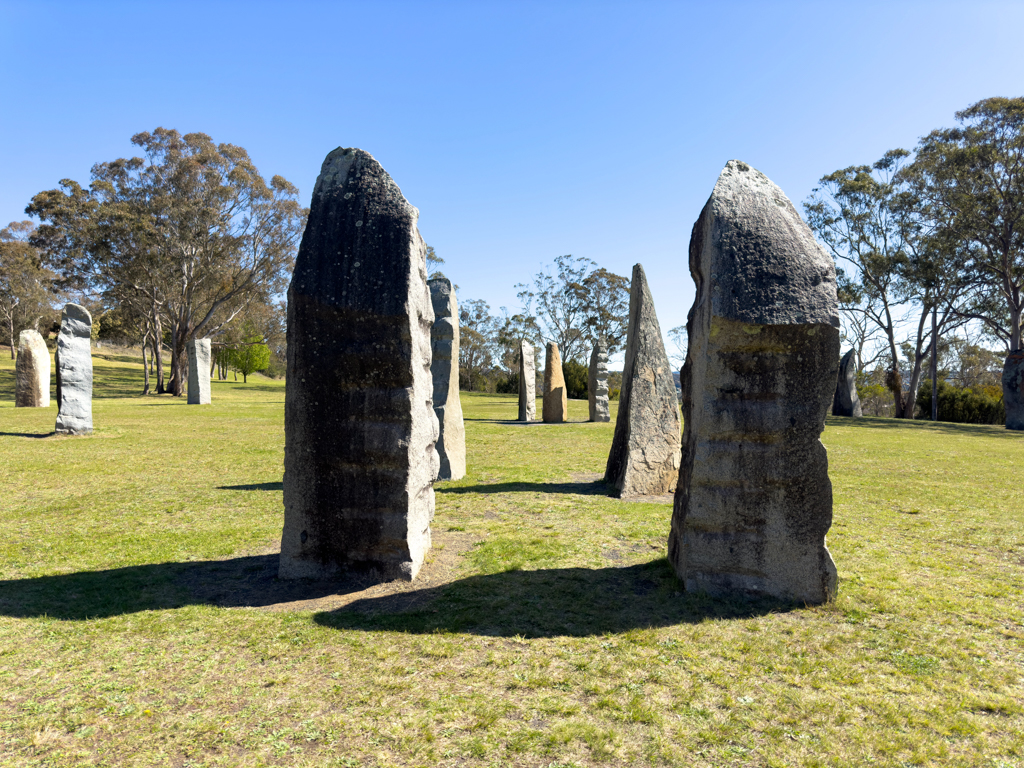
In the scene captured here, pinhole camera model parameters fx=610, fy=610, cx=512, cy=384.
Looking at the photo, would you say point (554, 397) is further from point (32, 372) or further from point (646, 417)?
point (32, 372)

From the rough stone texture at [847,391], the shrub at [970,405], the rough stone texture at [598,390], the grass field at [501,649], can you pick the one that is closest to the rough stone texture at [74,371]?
the grass field at [501,649]

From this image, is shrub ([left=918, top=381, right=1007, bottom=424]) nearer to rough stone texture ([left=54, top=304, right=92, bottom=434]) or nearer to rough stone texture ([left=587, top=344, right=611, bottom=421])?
rough stone texture ([left=587, top=344, right=611, bottom=421])

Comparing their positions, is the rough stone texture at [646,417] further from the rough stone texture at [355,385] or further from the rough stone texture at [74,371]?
the rough stone texture at [74,371]

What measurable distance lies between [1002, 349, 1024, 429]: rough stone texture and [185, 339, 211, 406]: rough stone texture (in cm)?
2715

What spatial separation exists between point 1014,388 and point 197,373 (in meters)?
27.6

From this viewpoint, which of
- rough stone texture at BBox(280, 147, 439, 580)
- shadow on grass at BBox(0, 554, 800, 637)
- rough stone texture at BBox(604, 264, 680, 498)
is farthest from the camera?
rough stone texture at BBox(604, 264, 680, 498)

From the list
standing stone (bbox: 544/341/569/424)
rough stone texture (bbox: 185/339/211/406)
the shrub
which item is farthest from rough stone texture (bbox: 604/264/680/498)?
the shrub

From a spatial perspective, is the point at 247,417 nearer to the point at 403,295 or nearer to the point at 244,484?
the point at 244,484

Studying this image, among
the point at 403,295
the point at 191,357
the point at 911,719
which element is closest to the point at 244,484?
the point at 403,295

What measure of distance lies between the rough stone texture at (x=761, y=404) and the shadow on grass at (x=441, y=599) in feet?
0.96

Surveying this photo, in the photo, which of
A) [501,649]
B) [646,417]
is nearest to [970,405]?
[646,417]

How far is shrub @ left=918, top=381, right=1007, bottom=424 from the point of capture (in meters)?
26.0

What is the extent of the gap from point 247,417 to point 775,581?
16.9 m

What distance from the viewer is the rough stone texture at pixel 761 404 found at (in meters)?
4.01
